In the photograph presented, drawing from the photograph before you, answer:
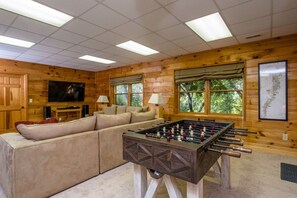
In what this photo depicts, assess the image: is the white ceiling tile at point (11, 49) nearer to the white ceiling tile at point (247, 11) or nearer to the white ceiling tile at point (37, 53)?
the white ceiling tile at point (37, 53)

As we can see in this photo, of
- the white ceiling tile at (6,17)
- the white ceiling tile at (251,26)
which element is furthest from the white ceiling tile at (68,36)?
the white ceiling tile at (251,26)

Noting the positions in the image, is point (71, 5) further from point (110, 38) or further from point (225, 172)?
point (225, 172)

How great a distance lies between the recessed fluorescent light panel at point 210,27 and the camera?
2.60m

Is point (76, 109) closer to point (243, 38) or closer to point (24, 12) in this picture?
point (24, 12)

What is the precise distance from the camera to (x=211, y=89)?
14.0 ft

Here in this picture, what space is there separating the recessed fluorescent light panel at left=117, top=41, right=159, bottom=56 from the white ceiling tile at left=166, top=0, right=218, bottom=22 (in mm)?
1488

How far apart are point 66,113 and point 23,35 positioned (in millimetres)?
3780

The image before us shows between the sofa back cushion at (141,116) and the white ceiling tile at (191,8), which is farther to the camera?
the sofa back cushion at (141,116)

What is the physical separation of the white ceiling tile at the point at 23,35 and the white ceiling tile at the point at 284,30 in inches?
181

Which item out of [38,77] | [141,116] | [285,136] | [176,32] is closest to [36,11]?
[176,32]

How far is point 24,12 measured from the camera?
233cm

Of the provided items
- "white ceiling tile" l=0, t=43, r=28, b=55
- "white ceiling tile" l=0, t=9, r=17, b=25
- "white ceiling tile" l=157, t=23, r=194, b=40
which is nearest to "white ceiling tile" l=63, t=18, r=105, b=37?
"white ceiling tile" l=0, t=9, r=17, b=25

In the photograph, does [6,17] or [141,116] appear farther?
[141,116]

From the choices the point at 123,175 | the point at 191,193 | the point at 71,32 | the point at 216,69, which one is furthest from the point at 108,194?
the point at 216,69
